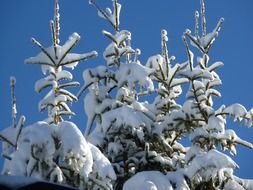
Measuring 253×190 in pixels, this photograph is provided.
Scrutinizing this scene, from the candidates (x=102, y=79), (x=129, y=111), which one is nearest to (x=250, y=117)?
(x=129, y=111)

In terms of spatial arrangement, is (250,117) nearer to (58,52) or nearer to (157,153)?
(157,153)

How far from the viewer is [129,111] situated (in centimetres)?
829

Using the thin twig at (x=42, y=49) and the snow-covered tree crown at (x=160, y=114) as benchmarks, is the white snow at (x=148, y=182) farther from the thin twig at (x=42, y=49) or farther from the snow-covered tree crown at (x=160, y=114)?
the thin twig at (x=42, y=49)

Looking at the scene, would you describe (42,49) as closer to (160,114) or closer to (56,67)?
(56,67)

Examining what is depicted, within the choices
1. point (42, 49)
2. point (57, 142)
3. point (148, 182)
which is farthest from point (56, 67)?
point (148, 182)

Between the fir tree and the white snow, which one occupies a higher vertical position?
the fir tree

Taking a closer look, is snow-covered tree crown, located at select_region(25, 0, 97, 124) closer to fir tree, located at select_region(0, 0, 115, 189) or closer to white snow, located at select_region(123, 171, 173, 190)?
fir tree, located at select_region(0, 0, 115, 189)

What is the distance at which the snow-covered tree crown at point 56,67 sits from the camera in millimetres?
7828

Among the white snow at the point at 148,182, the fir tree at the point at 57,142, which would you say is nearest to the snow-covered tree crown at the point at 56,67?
the fir tree at the point at 57,142

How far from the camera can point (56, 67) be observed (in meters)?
8.05

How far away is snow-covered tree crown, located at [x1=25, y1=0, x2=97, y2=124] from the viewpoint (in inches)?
308

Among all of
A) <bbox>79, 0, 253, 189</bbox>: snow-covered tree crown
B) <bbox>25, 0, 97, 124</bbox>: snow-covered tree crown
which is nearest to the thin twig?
<bbox>25, 0, 97, 124</bbox>: snow-covered tree crown

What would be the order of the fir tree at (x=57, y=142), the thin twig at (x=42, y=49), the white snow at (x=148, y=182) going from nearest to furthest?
the fir tree at (x=57, y=142), the white snow at (x=148, y=182), the thin twig at (x=42, y=49)

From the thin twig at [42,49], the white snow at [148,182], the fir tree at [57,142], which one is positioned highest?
the thin twig at [42,49]
